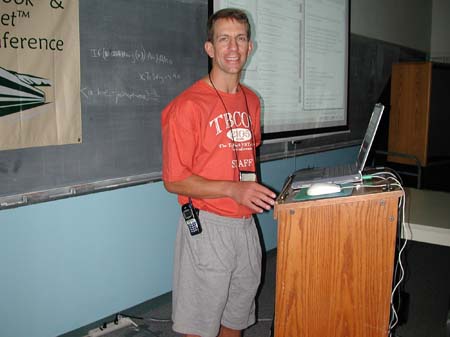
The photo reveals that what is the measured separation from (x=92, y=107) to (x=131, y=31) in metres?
0.41

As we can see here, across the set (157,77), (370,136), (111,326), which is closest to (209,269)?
(370,136)

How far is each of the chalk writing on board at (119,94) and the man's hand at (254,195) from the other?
3.11ft

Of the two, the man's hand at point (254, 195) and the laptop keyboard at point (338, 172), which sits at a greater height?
the laptop keyboard at point (338, 172)

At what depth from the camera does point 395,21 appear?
15.9 feet

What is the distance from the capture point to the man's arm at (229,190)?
1.27 m

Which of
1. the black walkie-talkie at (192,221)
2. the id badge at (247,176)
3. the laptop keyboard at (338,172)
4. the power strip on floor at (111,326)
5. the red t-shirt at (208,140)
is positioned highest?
the red t-shirt at (208,140)

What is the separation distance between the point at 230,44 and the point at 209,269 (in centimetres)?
78

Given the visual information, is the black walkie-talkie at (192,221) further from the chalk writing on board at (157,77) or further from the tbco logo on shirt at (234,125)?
the chalk writing on board at (157,77)

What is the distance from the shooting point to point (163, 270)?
7.91 ft

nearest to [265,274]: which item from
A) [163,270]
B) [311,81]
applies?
[163,270]

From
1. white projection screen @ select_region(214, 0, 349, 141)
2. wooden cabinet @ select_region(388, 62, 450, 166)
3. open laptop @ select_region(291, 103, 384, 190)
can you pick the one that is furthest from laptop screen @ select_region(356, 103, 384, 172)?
wooden cabinet @ select_region(388, 62, 450, 166)

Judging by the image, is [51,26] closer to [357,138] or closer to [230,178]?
[230,178]

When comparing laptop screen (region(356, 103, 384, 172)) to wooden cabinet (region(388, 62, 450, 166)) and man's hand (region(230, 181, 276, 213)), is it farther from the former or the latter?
wooden cabinet (region(388, 62, 450, 166))

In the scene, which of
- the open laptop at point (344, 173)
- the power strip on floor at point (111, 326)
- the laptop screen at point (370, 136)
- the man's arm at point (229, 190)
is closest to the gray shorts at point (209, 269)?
the man's arm at point (229, 190)
